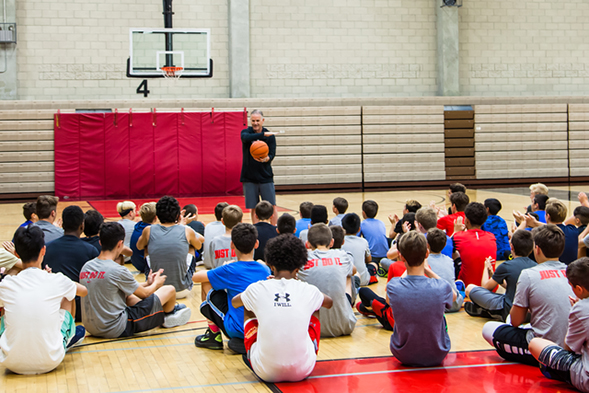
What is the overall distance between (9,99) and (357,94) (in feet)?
33.9

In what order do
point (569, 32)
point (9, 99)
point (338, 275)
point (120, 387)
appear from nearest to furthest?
1. point (120, 387)
2. point (338, 275)
3. point (9, 99)
4. point (569, 32)

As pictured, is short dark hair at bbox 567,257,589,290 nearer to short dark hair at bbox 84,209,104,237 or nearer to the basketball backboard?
short dark hair at bbox 84,209,104,237

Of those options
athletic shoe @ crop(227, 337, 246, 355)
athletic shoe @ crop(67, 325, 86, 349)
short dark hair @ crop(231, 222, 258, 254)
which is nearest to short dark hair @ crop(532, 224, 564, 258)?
short dark hair @ crop(231, 222, 258, 254)

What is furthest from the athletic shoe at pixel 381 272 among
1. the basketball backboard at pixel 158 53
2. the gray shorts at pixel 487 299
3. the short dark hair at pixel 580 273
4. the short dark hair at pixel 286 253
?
the basketball backboard at pixel 158 53

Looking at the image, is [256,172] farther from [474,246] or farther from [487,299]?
[487,299]

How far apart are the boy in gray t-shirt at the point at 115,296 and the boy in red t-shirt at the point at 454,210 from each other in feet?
12.1

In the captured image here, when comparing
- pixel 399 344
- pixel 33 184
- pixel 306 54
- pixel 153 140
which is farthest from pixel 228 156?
pixel 399 344

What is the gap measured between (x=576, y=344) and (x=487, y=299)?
4.99 ft

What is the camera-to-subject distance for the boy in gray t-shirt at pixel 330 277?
14.4ft

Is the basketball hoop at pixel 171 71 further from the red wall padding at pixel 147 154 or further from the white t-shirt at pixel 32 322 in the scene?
the white t-shirt at pixel 32 322

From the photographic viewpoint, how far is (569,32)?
18844mm

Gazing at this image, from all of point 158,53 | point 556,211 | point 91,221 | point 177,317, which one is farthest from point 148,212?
point 158,53

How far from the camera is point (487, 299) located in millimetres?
4691

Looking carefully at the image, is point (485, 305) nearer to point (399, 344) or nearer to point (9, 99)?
point (399, 344)
